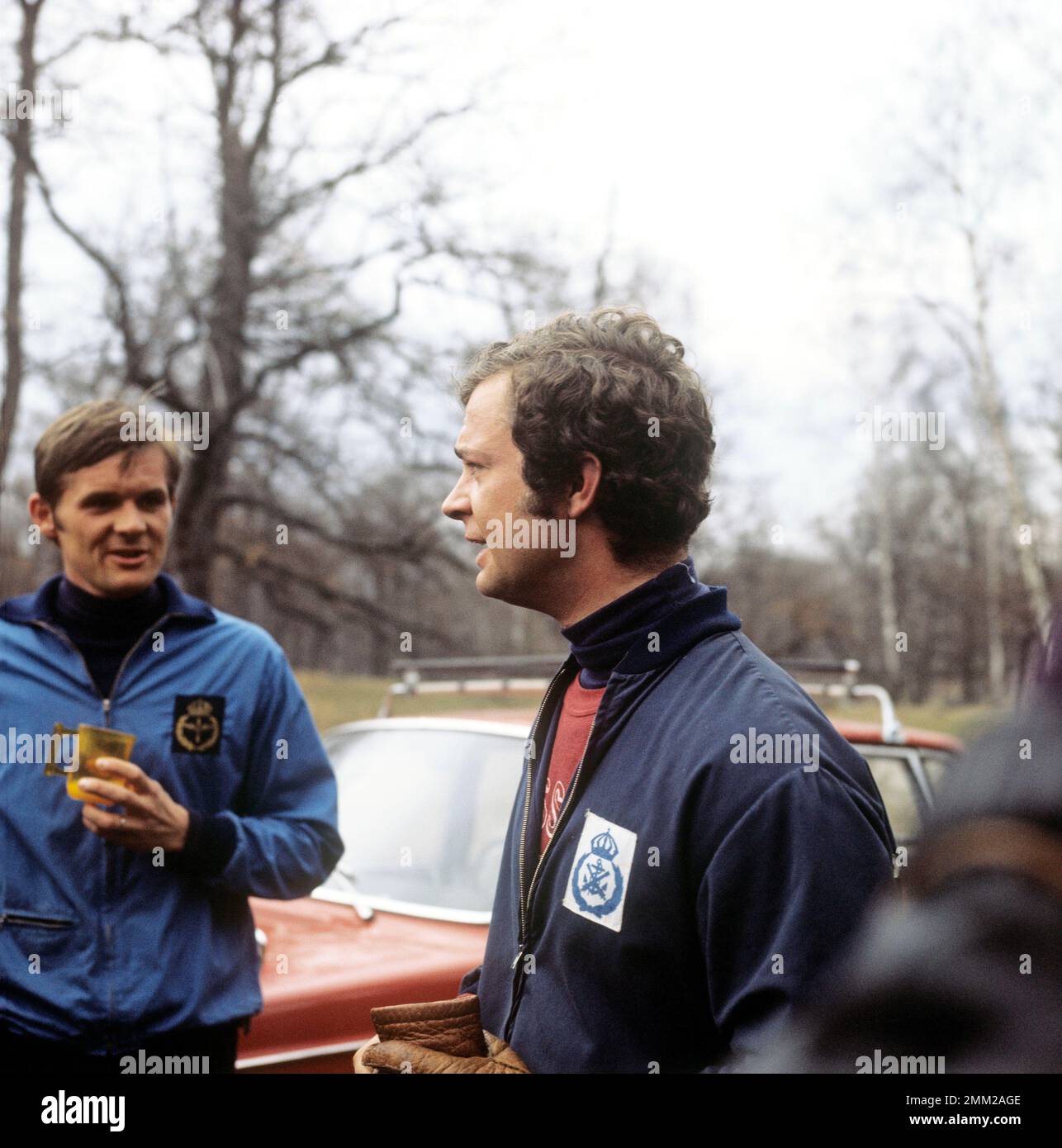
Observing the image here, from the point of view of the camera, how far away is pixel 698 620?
198 centimetres

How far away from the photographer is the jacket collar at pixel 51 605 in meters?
2.95

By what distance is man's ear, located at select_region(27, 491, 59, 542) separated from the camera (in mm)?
3043

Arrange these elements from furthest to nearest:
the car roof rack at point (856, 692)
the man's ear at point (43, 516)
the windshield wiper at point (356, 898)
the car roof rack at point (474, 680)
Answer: the car roof rack at point (474, 680)
the car roof rack at point (856, 692)
the windshield wiper at point (356, 898)
the man's ear at point (43, 516)

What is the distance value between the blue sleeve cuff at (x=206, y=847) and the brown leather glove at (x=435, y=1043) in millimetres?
793

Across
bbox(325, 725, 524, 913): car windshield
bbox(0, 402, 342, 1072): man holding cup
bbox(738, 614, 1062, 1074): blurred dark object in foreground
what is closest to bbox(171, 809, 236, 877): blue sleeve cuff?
bbox(0, 402, 342, 1072): man holding cup

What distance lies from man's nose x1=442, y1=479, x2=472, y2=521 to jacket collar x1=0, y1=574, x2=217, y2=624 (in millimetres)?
889

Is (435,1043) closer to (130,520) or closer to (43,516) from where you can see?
(130,520)

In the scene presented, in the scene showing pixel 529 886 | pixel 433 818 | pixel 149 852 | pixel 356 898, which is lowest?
pixel 356 898

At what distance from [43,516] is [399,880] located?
2009mm

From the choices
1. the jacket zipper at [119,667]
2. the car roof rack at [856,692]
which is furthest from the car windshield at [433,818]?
the jacket zipper at [119,667]

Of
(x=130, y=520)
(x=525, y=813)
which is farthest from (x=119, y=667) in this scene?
(x=525, y=813)

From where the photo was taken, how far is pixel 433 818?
15.2 feet

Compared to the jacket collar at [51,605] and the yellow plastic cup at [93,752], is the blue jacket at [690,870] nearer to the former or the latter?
the yellow plastic cup at [93,752]
